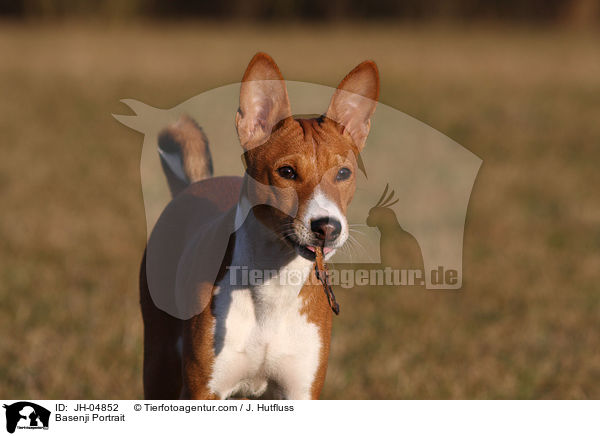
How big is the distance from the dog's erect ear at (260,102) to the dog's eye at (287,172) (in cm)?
14

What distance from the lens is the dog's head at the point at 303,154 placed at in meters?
2.18

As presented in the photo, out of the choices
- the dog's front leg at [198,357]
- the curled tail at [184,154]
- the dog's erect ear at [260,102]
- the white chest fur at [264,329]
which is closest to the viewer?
the dog's erect ear at [260,102]

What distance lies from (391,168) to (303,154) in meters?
1.30

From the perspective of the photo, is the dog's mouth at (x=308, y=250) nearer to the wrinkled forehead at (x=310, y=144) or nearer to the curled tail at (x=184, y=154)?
the wrinkled forehead at (x=310, y=144)

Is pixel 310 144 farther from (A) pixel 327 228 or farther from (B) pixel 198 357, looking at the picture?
(B) pixel 198 357

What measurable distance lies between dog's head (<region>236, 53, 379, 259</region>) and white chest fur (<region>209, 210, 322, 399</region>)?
0.73 feet

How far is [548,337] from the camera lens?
5086mm

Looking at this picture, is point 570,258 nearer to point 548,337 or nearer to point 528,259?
point 528,259

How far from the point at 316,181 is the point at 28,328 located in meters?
3.21

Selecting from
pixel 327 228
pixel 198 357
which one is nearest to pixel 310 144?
pixel 327 228

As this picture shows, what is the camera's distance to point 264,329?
2.68 metres
